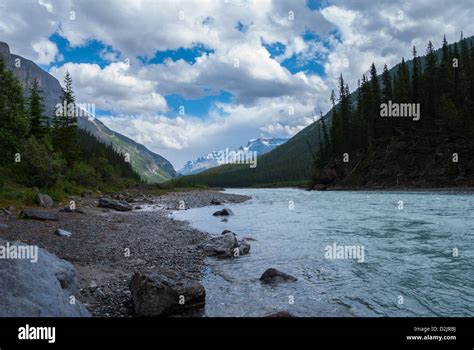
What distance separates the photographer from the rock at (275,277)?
43.4ft

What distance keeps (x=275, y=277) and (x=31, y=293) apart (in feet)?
28.7

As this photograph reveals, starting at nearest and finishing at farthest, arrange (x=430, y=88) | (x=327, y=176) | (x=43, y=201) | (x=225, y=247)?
(x=225, y=247), (x=43, y=201), (x=430, y=88), (x=327, y=176)

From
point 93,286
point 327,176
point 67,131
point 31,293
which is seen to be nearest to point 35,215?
point 93,286

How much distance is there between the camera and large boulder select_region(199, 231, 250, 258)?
1797cm

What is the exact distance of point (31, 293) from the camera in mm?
6902

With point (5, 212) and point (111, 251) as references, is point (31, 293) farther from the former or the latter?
point (5, 212)

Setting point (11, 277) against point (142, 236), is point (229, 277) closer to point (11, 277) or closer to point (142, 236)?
point (11, 277)

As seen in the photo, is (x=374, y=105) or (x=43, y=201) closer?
(x=43, y=201)

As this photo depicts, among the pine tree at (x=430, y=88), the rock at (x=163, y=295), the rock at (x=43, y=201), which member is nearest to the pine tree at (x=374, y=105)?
the pine tree at (x=430, y=88)

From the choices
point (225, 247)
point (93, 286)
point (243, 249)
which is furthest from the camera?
point (243, 249)

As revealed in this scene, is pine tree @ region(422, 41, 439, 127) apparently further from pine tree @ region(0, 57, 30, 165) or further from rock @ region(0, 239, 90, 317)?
rock @ region(0, 239, 90, 317)

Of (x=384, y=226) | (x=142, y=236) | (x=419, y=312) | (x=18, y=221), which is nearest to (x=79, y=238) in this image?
(x=142, y=236)

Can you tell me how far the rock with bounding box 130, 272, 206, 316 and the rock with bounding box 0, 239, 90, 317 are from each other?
188 cm

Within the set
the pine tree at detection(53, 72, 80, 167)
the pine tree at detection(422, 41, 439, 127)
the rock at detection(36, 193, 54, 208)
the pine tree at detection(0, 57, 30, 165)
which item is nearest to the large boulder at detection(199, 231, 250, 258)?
the rock at detection(36, 193, 54, 208)
